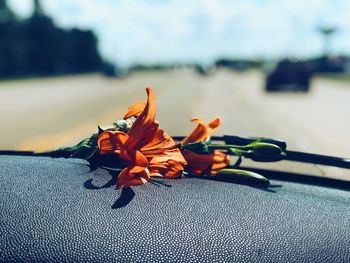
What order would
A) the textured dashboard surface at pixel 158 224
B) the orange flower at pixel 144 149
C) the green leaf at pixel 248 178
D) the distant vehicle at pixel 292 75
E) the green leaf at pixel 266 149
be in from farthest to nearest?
1. the distant vehicle at pixel 292 75
2. the green leaf at pixel 266 149
3. the green leaf at pixel 248 178
4. the orange flower at pixel 144 149
5. the textured dashboard surface at pixel 158 224

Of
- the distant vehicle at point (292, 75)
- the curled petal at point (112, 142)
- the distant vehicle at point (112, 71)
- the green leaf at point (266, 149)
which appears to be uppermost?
the curled petal at point (112, 142)

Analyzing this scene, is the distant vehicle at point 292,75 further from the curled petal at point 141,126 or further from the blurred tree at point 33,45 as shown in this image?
the blurred tree at point 33,45

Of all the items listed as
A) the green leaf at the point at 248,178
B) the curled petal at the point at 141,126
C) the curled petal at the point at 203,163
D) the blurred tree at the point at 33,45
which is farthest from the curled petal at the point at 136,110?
the blurred tree at the point at 33,45

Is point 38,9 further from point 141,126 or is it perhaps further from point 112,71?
point 141,126

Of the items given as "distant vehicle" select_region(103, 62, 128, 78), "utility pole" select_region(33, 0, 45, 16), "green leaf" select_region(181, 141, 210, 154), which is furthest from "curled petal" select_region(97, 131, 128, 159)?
"utility pole" select_region(33, 0, 45, 16)

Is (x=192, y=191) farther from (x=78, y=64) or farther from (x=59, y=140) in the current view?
(x=78, y=64)

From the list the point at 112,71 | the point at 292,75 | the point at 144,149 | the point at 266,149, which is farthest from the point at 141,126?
the point at 112,71

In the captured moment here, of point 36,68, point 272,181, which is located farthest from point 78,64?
point 272,181
